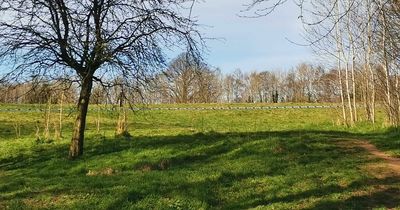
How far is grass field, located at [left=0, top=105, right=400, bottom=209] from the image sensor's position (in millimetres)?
9102

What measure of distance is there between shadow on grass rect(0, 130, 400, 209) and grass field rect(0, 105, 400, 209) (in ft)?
0.06

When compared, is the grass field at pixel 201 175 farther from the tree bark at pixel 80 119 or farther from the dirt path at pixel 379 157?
the tree bark at pixel 80 119

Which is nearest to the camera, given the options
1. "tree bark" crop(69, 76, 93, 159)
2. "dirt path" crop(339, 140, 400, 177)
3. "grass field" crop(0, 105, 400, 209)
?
"grass field" crop(0, 105, 400, 209)

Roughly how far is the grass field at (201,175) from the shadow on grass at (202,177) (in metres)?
0.02

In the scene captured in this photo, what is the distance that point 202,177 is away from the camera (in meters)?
10.9

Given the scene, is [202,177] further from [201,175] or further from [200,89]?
[200,89]

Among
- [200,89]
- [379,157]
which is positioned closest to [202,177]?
[379,157]

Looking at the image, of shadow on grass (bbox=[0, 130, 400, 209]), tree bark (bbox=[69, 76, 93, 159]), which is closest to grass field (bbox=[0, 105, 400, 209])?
shadow on grass (bbox=[0, 130, 400, 209])

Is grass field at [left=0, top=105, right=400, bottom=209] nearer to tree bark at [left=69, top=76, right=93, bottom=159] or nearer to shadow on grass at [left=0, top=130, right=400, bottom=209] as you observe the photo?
shadow on grass at [left=0, top=130, right=400, bottom=209]

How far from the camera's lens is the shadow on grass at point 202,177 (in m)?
9.11

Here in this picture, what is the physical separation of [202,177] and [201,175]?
0.75 feet

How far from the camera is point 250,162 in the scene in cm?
1262

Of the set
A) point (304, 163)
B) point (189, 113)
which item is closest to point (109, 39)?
point (304, 163)

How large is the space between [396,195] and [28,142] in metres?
14.6
